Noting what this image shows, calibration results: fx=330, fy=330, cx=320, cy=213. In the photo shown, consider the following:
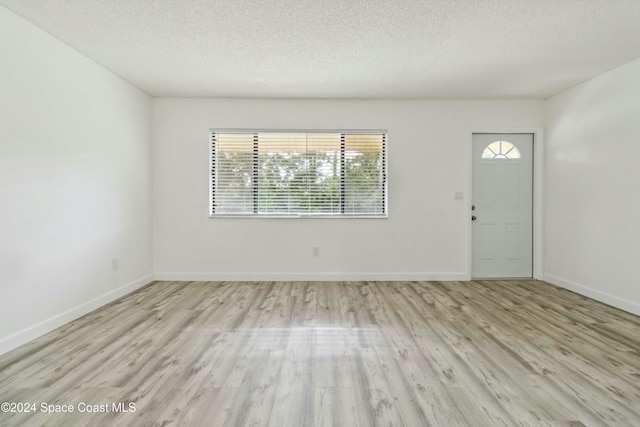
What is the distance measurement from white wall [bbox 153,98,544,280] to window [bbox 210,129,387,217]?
14cm

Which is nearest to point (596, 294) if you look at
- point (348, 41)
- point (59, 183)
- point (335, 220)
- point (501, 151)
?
point (501, 151)

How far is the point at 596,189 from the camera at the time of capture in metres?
3.96

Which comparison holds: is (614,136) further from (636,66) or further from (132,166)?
(132,166)

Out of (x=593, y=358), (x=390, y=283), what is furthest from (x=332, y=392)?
(x=390, y=283)

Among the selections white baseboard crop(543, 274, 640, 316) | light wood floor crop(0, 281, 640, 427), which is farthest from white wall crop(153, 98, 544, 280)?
white baseboard crop(543, 274, 640, 316)

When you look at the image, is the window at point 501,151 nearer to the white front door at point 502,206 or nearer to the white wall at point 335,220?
the white front door at point 502,206

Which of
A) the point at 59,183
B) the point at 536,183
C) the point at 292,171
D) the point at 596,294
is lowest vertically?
the point at 596,294

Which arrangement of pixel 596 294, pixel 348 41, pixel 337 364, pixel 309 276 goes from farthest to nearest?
pixel 309 276 < pixel 596 294 < pixel 348 41 < pixel 337 364

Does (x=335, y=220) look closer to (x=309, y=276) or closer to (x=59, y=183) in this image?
(x=309, y=276)

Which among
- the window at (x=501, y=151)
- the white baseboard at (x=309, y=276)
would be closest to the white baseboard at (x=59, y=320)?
the white baseboard at (x=309, y=276)

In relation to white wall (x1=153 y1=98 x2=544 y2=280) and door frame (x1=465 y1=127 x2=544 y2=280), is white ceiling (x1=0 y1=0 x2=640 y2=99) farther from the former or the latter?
door frame (x1=465 y1=127 x2=544 y2=280)

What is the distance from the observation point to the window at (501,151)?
493cm

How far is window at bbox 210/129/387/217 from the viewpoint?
489 centimetres

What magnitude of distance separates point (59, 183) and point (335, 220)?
325 cm
